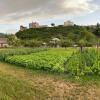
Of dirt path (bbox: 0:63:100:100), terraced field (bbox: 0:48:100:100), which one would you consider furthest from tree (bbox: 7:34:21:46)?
dirt path (bbox: 0:63:100:100)

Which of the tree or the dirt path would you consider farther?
the tree

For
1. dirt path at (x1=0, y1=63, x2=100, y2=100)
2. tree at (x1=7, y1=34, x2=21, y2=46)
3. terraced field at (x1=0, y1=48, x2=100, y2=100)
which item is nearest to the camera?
terraced field at (x1=0, y1=48, x2=100, y2=100)

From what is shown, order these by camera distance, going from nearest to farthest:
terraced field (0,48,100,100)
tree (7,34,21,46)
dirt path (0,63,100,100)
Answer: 1. terraced field (0,48,100,100)
2. dirt path (0,63,100,100)
3. tree (7,34,21,46)

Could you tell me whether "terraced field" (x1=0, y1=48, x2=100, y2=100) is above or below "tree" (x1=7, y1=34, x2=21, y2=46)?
below

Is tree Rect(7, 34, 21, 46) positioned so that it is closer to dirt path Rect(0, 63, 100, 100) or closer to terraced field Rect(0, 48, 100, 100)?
terraced field Rect(0, 48, 100, 100)

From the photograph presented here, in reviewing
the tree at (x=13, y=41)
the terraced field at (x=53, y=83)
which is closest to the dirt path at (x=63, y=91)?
the terraced field at (x=53, y=83)

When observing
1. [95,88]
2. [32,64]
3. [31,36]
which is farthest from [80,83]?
[31,36]

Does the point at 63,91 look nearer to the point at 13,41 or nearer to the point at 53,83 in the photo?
the point at 53,83

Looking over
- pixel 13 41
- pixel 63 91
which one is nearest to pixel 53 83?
pixel 63 91

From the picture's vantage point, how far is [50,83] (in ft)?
38.2

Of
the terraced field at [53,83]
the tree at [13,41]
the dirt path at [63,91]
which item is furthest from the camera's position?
the tree at [13,41]

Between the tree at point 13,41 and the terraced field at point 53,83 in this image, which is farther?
the tree at point 13,41

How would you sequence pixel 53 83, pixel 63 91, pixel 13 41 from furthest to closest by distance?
pixel 13 41 < pixel 53 83 < pixel 63 91

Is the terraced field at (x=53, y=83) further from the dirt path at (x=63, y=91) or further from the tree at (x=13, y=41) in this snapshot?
the tree at (x=13, y=41)
